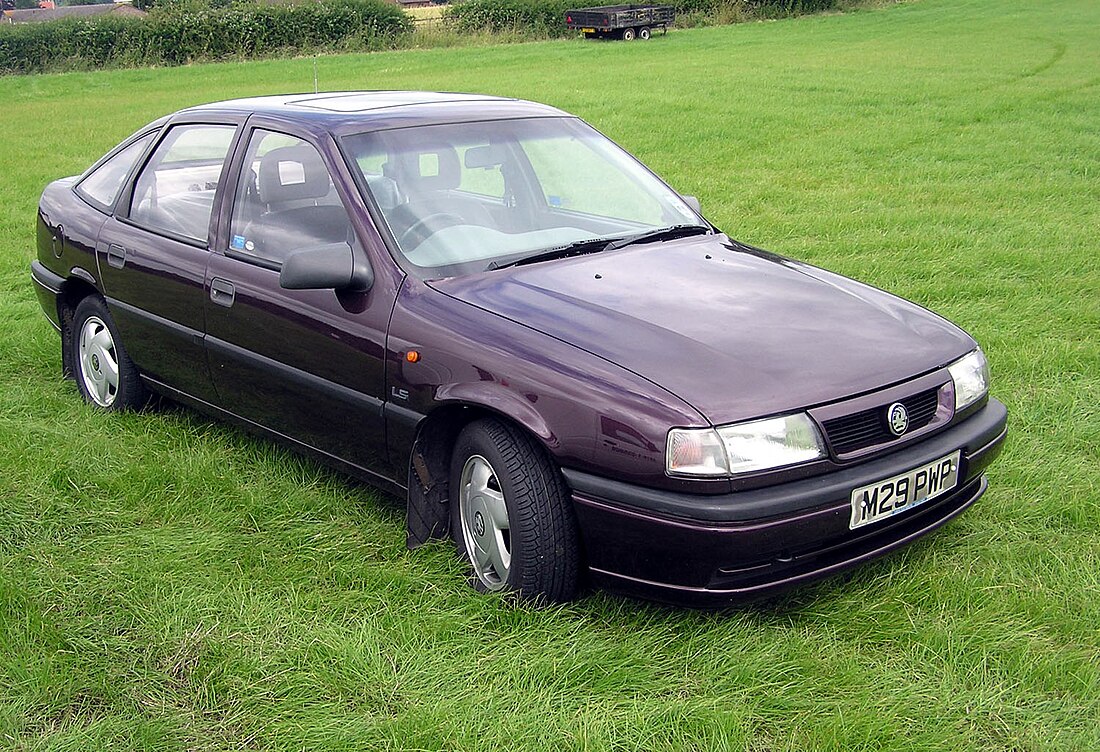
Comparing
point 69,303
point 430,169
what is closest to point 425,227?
point 430,169

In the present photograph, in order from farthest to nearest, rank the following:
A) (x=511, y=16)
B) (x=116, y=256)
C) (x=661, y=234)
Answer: (x=511, y=16) < (x=116, y=256) < (x=661, y=234)

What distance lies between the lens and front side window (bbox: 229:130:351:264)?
4105 mm

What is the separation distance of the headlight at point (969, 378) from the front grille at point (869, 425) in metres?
0.20

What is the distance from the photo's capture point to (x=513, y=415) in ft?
10.7

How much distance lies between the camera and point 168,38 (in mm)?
33625

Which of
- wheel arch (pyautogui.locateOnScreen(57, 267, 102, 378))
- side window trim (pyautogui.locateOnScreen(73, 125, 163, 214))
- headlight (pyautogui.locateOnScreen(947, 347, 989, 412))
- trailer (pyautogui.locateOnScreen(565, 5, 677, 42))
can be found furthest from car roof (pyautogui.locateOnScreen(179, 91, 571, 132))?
trailer (pyautogui.locateOnScreen(565, 5, 677, 42))

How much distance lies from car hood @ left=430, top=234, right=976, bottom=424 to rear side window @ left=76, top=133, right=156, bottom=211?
2.35m

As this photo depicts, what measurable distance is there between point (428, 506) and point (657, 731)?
1248 millimetres

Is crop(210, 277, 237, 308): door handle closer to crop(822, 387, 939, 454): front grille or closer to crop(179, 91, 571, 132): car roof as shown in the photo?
crop(179, 91, 571, 132): car roof

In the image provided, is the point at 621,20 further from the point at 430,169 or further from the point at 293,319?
the point at 293,319

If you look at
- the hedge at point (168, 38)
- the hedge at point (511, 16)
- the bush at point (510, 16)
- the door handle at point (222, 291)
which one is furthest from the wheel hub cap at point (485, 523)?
the bush at point (510, 16)

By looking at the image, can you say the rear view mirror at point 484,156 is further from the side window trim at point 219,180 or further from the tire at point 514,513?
the tire at point 514,513

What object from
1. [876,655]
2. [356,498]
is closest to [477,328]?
[356,498]

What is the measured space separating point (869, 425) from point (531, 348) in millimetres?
1004
